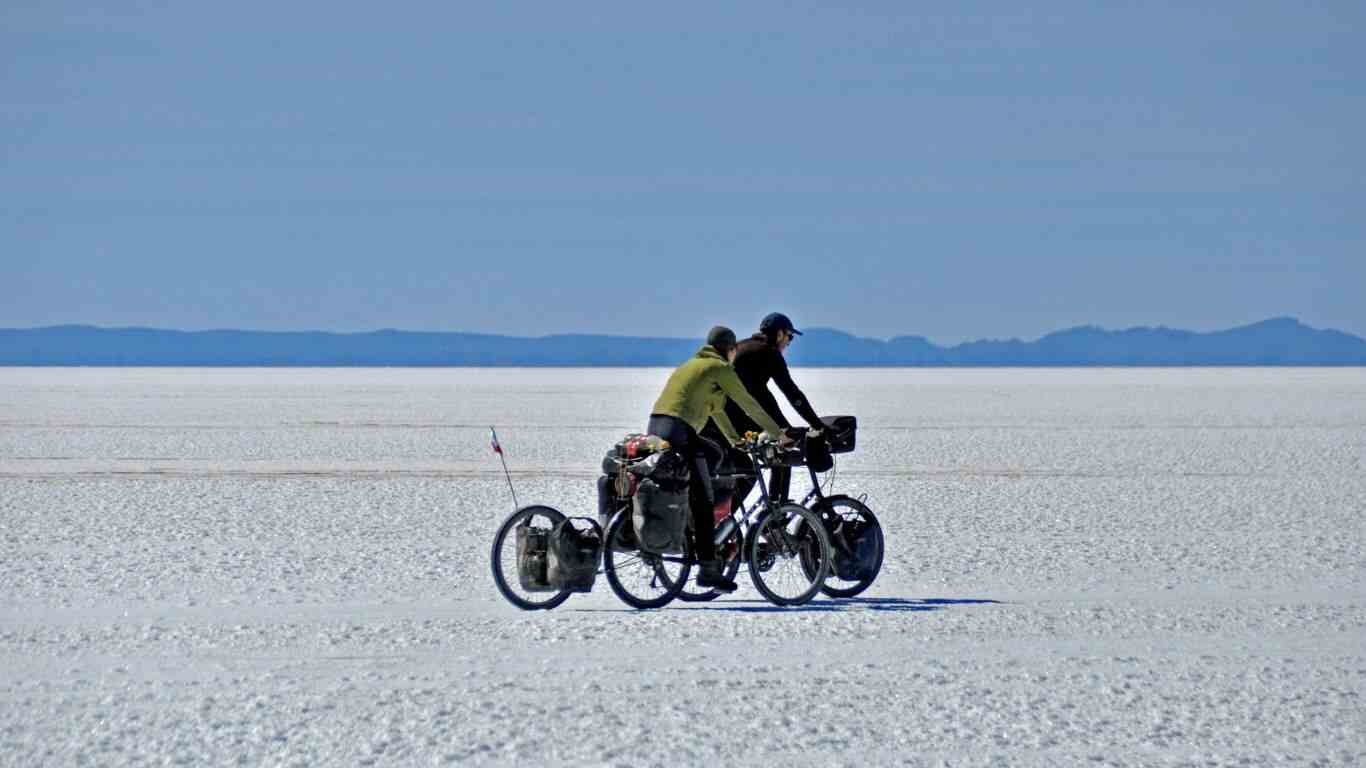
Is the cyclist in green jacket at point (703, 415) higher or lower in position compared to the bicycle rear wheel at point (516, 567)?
higher

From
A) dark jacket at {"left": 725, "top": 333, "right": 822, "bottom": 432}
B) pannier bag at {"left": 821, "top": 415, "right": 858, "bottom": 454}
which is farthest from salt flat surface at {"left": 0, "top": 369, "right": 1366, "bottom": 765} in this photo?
dark jacket at {"left": 725, "top": 333, "right": 822, "bottom": 432}

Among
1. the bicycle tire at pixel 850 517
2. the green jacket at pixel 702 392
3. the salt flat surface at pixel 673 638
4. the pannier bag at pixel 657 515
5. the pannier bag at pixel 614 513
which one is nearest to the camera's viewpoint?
the salt flat surface at pixel 673 638

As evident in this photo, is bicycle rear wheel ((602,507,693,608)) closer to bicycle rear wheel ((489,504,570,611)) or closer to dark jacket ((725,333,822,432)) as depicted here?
bicycle rear wheel ((489,504,570,611))

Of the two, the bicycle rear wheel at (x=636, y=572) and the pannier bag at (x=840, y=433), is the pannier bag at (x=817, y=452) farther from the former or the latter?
the bicycle rear wheel at (x=636, y=572)

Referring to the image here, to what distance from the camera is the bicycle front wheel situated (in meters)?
10.4

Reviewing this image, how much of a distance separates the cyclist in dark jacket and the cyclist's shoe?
47 centimetres

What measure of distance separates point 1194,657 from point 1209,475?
1318 centimetres

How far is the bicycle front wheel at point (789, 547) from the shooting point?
1038 centimetres

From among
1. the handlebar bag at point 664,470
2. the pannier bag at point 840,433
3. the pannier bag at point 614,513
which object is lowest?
the pannier bag at point 614,513

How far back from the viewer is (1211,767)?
6.48 m

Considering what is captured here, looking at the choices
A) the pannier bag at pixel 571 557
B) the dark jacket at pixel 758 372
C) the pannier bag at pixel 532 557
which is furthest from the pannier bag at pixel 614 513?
the dark jacket at pixel 758 372

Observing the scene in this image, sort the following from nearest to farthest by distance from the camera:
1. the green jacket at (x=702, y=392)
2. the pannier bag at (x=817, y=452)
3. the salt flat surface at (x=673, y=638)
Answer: the salt flat surface at (x=673, y=638) → the green jacket at (x=702, y=392) → the pannier bag at (x=817, y=452)

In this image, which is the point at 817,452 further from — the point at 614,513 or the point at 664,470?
the point at 614,513

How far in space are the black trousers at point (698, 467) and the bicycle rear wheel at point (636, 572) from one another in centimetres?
14
